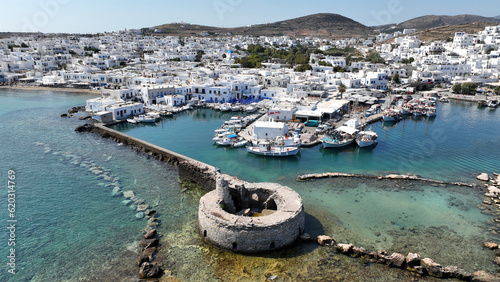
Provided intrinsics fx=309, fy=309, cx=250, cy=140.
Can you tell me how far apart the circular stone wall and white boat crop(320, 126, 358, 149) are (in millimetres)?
12728

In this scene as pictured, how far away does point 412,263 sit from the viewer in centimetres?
1246

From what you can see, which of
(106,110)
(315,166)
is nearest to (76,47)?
(106,110)

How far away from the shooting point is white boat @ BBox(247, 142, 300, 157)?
24547 millimetres

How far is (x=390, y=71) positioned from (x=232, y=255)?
55.6 metres

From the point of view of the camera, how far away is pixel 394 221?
1571 cm

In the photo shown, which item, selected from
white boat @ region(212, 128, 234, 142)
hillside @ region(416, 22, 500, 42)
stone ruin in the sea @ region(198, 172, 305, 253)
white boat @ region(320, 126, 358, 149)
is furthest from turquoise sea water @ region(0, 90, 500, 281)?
hillside @ region(416, 22, 500, 42)

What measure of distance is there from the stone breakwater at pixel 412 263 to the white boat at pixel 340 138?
13644mm

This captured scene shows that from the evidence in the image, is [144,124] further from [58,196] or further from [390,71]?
[390,71]

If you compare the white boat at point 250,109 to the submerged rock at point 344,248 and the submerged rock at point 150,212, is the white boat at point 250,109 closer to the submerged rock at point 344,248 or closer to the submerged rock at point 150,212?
the submerged rock at point 150,212

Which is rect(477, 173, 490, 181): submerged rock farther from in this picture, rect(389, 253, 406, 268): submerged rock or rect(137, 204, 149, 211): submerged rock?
rect(137, 204, 149, 211): submerged rock

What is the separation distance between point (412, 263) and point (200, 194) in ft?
37.5

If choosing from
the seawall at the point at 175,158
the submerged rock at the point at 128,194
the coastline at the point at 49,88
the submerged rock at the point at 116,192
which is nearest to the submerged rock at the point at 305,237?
the seawall at the point at 175,158

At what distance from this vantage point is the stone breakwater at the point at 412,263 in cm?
1183

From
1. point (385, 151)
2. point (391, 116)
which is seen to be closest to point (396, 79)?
point (391, 116)
